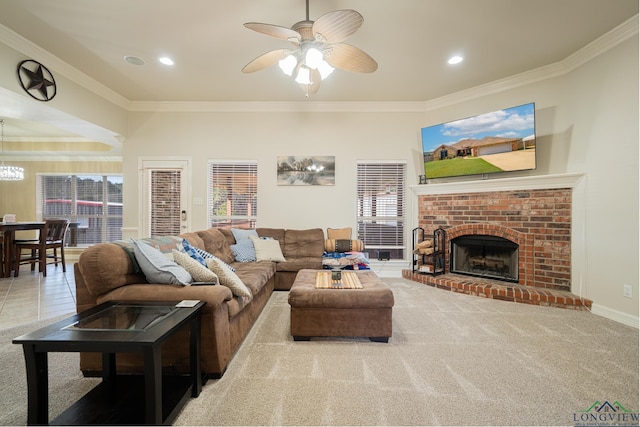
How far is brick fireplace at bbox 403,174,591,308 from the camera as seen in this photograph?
3342 mm

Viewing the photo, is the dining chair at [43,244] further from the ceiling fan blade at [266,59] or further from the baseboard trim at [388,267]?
the baseboard trim at [388,267]

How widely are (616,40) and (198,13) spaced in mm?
4345

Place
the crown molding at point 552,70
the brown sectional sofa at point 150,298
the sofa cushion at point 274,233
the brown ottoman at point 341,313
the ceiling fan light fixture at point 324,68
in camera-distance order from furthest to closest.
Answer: the sofa cushion at point 274,233 → the crown molding at point 552,70 → the ceiling fan light fixture at point 324,68 → the brown ottoman at point 341,313 → the brown sectional sofa at point 150,298

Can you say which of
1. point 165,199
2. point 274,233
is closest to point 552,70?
point 274,233

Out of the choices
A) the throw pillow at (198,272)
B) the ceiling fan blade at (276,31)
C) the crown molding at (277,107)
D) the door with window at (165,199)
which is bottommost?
the throw pillow at (198,272)

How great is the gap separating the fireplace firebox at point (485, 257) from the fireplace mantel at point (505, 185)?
2.41 feet

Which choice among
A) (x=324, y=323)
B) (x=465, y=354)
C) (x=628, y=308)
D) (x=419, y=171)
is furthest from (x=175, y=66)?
(x=628, y=308)

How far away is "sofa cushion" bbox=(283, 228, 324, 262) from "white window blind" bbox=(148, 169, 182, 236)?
211cm

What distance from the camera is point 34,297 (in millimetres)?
3469

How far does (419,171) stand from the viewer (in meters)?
4.73

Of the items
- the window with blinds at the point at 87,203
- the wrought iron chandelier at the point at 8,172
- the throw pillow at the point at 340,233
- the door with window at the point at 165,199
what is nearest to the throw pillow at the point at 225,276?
the throw pillow at the point at 340,233

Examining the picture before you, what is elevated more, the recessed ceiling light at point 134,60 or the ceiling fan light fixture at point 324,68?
the recessed ceiling light at point 134,60

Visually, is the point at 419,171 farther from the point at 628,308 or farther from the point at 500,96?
the point at 628,308

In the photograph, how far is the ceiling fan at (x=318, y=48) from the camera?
1.93m
